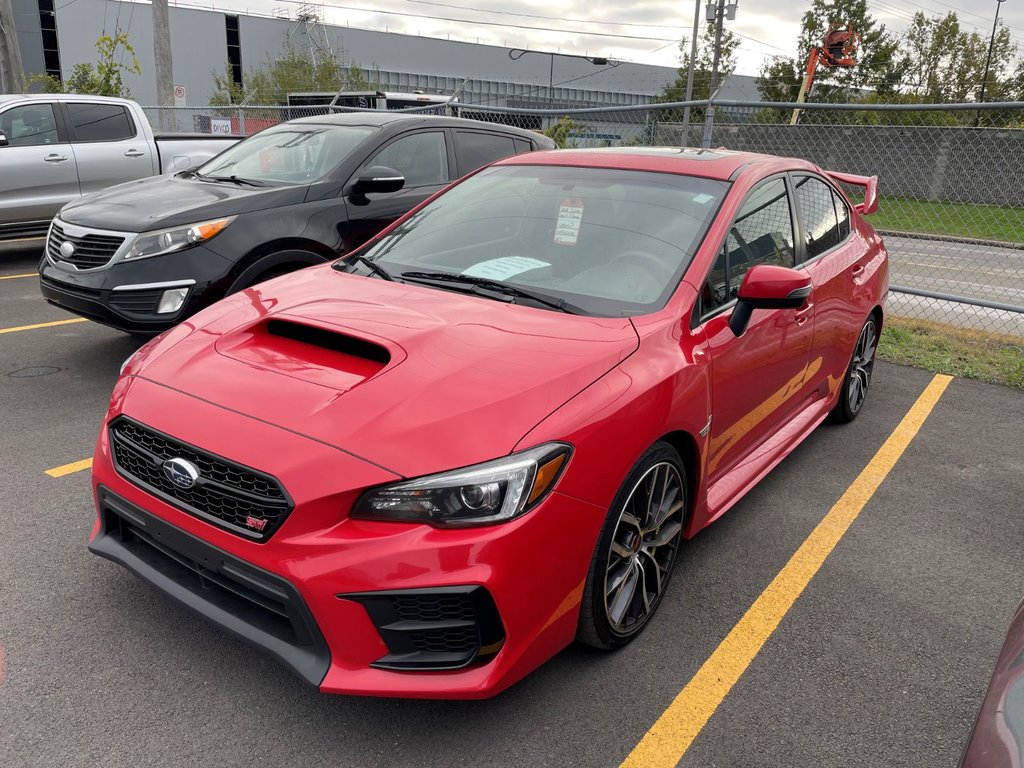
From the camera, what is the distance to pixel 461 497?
218 centimetres

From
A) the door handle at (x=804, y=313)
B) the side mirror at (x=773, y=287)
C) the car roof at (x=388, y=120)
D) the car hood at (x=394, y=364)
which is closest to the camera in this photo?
the car hood at (x=394, y=364)

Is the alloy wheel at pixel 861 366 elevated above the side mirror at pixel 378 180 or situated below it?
below

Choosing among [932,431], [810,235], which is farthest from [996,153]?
[810,235]

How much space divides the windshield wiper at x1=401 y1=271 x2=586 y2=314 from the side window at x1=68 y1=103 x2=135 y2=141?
7943 mm

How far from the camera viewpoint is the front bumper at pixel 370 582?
212 centimetres

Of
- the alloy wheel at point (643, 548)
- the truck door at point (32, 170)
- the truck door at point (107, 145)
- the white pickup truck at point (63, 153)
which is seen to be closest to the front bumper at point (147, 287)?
the alloy wheel at point (643, 548)

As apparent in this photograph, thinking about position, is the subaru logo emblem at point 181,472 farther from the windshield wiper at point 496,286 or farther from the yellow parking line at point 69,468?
the yellow parking line at point 69,468

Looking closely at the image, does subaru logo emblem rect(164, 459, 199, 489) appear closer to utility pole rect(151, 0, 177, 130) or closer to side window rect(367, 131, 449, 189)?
side window rect(367, 131, 449, 189)

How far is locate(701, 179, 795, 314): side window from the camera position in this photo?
321 centimetres

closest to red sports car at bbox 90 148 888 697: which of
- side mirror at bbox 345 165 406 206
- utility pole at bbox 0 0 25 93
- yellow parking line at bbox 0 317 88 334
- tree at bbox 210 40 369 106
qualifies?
side mirror at bbox 345 165 406 206

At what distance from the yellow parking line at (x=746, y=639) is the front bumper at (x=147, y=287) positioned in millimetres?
3633

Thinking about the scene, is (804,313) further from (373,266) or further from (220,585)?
(220,585)

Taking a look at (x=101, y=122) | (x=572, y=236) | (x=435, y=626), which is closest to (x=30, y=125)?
(x=101, y=122)

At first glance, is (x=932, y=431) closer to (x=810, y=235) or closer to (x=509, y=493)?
(x=810, y=235)
